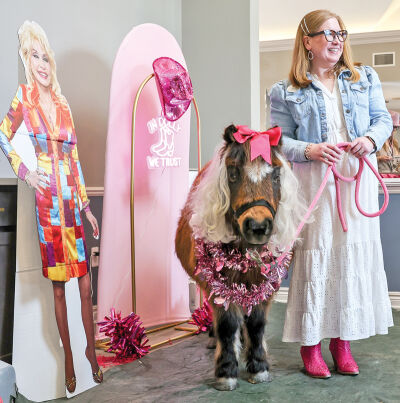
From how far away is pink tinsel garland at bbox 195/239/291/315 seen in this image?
1835mm

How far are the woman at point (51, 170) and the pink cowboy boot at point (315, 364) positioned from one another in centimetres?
92

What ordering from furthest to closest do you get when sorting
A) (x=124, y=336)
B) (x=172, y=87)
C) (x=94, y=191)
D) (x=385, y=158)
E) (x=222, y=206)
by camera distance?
(x=385, y=158) < (x=94, y=191) < (x=172, y=87) < (x=124, y=336) < (x=222, y=206)

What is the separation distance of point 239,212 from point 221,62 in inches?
85.5

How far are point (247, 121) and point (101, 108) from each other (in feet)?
3.62

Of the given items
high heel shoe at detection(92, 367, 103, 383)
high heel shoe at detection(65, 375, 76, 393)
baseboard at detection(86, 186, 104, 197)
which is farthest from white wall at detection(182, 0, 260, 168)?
high heel shoe at detection(65, 375, 76, 393)

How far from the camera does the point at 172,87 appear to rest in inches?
102

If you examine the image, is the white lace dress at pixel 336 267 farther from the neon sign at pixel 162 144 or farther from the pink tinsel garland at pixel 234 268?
the neon sign at pixel 162 144

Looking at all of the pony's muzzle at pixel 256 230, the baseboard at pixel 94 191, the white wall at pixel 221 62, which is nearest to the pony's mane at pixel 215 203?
the pony's muzzle at pixel 256 230


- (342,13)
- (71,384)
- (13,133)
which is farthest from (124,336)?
(342,13)

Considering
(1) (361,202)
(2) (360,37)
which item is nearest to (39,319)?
(1) (361,202)

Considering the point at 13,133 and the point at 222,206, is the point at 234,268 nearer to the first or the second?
the point at 222,206

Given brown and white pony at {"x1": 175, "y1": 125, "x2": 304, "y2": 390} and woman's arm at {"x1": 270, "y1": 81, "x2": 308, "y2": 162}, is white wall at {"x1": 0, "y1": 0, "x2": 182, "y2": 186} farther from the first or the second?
woman's arm at {"x1": 270, "y1": 81, "x2": 308, "y2": 162}

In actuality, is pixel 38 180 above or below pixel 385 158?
below

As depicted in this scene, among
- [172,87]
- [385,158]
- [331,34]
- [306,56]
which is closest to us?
[331,34]
